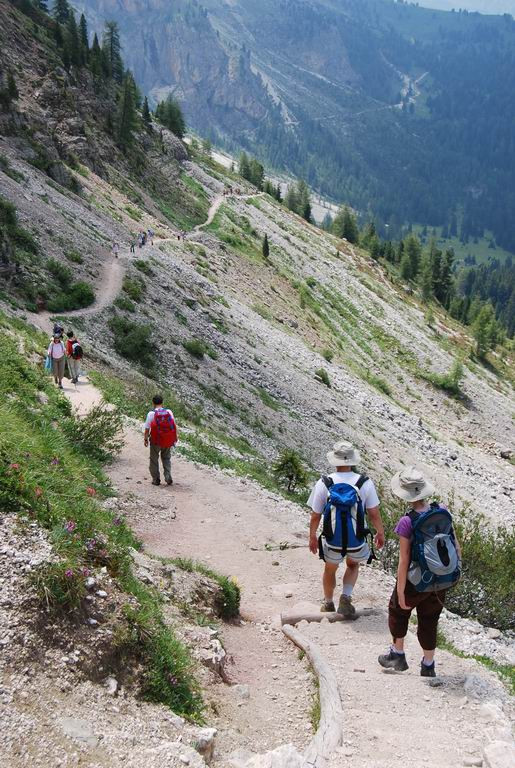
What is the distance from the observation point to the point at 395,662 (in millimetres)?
7867

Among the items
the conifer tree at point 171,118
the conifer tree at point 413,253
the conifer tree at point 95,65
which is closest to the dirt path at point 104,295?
A: the conifer tree at point 95,65

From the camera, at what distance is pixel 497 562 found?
15164mm

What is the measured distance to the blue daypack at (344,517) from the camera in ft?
27.3

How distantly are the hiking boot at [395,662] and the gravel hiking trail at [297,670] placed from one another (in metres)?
0.11

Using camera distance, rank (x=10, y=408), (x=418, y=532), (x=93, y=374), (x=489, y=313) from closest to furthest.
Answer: (x=418, y=532), (x=10, y=408), (x=93, y=374), (x=489, y=313)

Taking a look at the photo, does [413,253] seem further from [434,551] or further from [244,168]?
[434,551]

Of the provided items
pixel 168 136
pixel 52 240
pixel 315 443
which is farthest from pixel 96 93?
pixel 315 443

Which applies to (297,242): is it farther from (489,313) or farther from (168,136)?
(489,313)

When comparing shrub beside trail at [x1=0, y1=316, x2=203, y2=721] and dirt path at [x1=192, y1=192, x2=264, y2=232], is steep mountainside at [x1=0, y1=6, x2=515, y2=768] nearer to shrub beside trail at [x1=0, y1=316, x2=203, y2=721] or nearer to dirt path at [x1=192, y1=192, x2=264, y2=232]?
shrub beside trail at [x1=0, y1=316, x2=203, y2=721]

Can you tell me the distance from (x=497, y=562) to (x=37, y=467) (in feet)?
40.3

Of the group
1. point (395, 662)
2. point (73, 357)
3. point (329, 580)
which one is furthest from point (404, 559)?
point (73, 357)

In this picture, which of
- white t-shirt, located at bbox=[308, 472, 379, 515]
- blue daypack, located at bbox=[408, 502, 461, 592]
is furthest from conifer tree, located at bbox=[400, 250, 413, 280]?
blue daypack, located at bbox=[408, 502, 461, 592]

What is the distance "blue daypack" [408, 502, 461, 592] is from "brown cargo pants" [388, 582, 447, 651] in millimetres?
277

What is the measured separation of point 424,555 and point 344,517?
1524 millimetres
